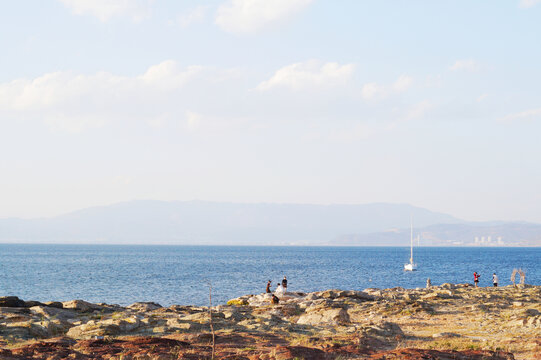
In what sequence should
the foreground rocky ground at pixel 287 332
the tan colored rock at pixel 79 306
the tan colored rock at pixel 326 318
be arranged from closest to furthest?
the foreground rocky ground at pixel 287 332
the tan colored rock at pixel 326 318
the tan colored rock at pixel 79 306

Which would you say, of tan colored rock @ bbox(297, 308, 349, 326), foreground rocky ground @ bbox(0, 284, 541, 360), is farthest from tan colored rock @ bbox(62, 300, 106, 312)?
tan colored rock @ bbox(297, 308, 349, 326)

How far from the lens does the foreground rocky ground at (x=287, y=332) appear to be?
1950 cm

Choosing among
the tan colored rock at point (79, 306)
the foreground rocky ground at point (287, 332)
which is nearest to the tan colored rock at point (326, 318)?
the foreground rocky ground at point (287, 332)

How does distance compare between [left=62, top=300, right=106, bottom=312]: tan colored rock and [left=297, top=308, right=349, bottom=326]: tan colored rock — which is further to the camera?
[left=62, top=300, right=106, bottom=312]: tan colored rock

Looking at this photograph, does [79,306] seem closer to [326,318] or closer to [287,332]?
[287,332]

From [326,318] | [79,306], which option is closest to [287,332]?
[326,318]

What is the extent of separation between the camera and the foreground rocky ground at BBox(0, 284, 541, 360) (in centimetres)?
1950

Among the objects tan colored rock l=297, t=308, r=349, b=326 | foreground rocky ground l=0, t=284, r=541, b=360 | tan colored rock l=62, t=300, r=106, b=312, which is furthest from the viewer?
tan colored rock l=62, t=300, r=106, b=312

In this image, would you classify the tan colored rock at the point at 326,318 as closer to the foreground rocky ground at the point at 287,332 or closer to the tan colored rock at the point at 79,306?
the foreground rocky ground at the point at 287,332

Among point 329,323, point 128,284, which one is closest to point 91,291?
point 128,284

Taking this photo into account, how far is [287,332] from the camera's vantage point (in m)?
27.0

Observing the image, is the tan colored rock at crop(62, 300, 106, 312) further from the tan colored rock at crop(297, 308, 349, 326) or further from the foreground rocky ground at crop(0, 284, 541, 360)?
the tan colored rock at crop(297, 308, 349, 326)

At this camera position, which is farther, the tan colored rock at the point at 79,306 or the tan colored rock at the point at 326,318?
the tan colored rock at the point at 79,306

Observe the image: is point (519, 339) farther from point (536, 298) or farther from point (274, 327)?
point (536, 298)
